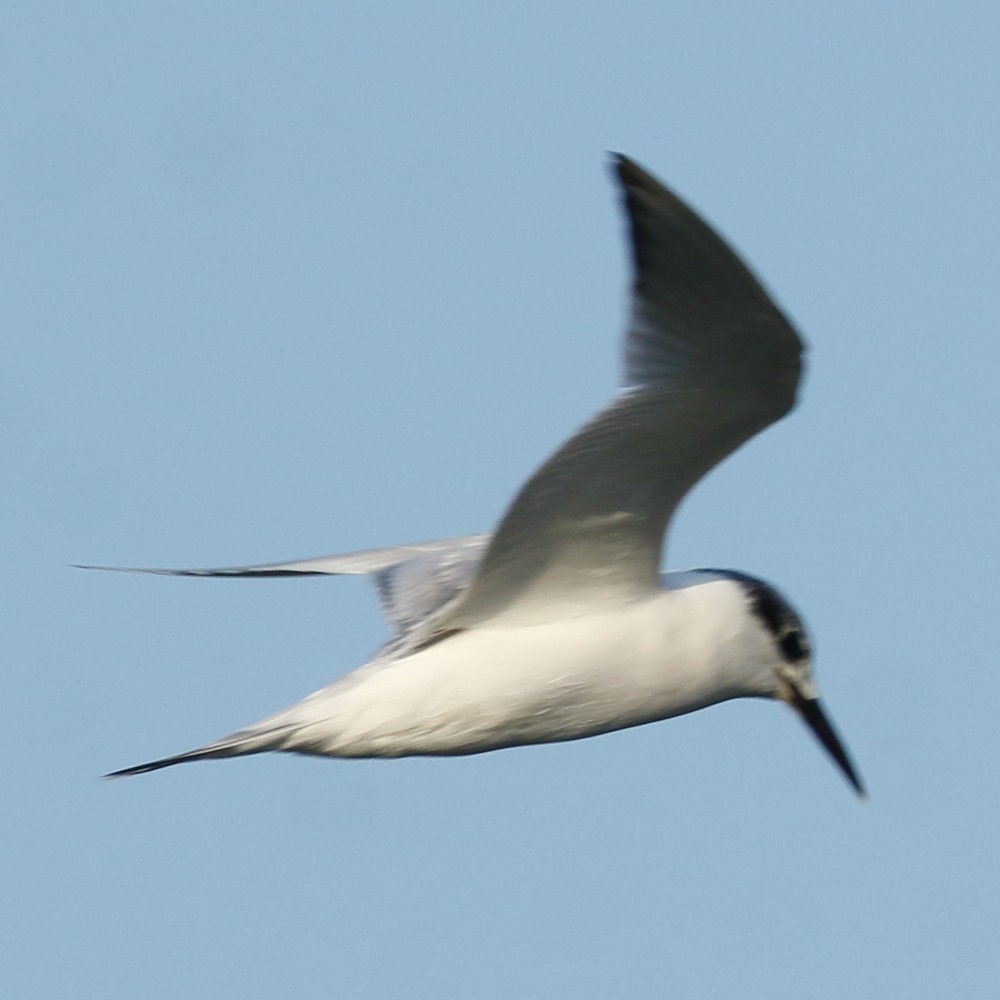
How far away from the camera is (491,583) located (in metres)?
7.52

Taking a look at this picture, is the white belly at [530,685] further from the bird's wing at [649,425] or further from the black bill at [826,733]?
the black bill at [826,733]

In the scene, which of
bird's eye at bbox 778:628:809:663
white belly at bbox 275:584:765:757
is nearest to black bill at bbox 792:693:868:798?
bird's eye at bbox 778:628:809:663

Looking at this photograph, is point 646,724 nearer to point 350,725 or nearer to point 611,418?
point 350,725

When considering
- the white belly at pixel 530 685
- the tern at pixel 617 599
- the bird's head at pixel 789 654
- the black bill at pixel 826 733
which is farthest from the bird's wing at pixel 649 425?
the black bill at pixel 826 733

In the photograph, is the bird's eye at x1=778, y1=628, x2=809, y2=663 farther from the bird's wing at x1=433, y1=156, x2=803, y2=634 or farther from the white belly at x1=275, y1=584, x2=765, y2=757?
the bird's wing at x1=433, y1=156, x2=803, y2=634

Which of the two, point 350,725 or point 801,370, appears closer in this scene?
point 801,370

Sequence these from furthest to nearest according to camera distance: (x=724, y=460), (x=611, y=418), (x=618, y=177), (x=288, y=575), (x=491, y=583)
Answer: (x=288, y=575)
(x=491, y=583)
(x=724, y=460)
(x=611, y=418)
(x=618, y=177)

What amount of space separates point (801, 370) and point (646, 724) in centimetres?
181

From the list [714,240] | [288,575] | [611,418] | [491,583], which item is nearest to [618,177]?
[714,240]

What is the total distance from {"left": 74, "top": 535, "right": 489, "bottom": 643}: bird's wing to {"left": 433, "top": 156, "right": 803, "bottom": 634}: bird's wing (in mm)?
526

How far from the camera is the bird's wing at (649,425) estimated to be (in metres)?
6.16

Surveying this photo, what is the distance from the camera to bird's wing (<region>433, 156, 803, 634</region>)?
20.2ft

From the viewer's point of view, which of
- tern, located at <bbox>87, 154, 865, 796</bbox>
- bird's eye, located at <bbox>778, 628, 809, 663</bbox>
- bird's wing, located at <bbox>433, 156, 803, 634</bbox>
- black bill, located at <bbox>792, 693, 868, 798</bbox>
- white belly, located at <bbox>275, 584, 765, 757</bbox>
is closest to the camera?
bird's wing, located at <bbox>433, 156, 803, 634</bbox>

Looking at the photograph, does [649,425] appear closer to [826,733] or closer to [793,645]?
[793,645]
